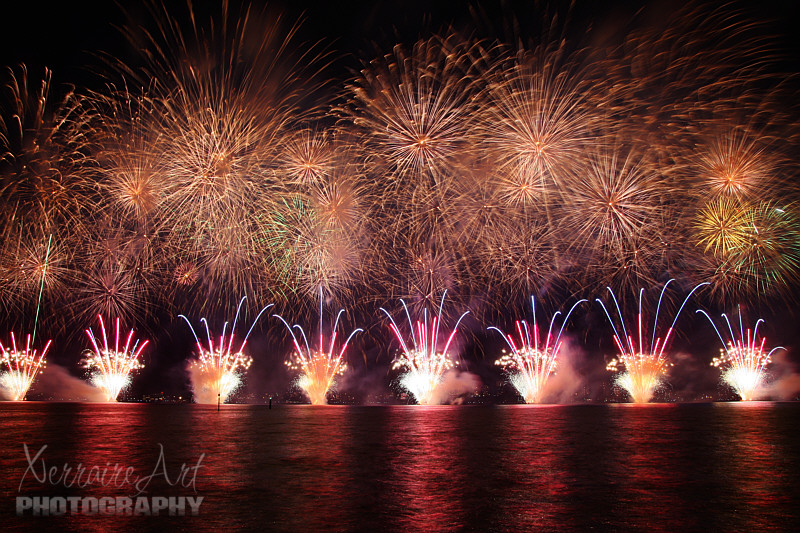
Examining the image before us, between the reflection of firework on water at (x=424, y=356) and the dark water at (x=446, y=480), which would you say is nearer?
the dark water at (x=446, y=480)

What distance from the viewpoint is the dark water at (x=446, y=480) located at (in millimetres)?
8281

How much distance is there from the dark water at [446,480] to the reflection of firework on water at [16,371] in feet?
154

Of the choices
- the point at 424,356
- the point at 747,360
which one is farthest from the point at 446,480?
the point at 747,360

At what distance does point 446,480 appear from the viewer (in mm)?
11203

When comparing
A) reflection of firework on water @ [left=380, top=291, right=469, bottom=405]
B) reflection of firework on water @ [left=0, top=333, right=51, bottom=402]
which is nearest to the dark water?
reflection of firework on water @ [left=380, top=291, right=469, bottom=405]

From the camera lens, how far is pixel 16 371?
2420 inches

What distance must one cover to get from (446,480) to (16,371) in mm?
64052

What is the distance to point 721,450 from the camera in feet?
53.2

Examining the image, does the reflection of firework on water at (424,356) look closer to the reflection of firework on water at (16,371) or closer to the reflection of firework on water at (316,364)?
the reflection of firework on water at (316,364)

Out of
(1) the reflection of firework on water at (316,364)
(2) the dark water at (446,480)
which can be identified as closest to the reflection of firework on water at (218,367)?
(1) the reflection of firework on water at (316,364)

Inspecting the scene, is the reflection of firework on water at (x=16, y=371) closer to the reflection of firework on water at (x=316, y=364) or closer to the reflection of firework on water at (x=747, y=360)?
the reflection of firework on water at (x=316, y=364)

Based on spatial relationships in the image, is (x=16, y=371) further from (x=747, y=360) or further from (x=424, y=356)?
(x=747, y=360)

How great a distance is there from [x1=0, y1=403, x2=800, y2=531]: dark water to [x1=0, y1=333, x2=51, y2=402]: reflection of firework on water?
46.9 m

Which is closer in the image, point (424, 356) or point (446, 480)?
point (446, 480)
